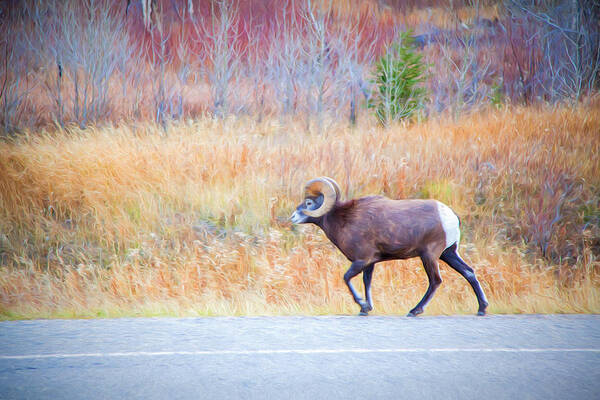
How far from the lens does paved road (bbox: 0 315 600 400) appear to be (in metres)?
3.52

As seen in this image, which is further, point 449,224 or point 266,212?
point 266,212

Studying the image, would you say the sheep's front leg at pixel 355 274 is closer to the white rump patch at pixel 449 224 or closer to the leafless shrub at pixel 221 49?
the white rump patch at pixel 449 224

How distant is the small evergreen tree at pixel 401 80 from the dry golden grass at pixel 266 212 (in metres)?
0.71

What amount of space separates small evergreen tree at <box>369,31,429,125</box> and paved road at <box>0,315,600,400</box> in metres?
7.00

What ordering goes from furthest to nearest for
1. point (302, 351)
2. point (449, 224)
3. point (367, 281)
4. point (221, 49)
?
point (221, 49), point (367, 281), point (449, 224), point (302, 351)

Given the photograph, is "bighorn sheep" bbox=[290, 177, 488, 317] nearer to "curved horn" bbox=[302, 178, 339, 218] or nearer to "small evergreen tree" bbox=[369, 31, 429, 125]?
"curved horn" bbox=[302, 178, 339, 218]

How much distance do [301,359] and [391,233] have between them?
2.21 m

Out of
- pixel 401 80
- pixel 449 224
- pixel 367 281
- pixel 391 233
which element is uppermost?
pixel 401 80

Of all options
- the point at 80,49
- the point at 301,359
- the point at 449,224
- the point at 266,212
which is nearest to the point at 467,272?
the point at 449,224

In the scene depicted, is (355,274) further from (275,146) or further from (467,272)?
(275,146)

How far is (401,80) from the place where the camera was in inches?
456

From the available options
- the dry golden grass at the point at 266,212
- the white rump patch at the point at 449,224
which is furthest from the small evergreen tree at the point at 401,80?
the white rump patch at the point at 449,224

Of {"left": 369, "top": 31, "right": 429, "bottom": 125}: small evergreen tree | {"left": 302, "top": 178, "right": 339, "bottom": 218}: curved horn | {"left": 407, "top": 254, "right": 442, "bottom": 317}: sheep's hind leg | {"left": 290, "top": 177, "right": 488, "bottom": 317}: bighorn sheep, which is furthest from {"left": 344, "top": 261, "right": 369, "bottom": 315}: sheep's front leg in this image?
{"left": 369, "top": 31, "right": 429, "bottom": 125}: small evergreen tree

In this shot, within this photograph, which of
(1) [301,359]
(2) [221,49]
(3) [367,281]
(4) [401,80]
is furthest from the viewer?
(2) [221,49]
